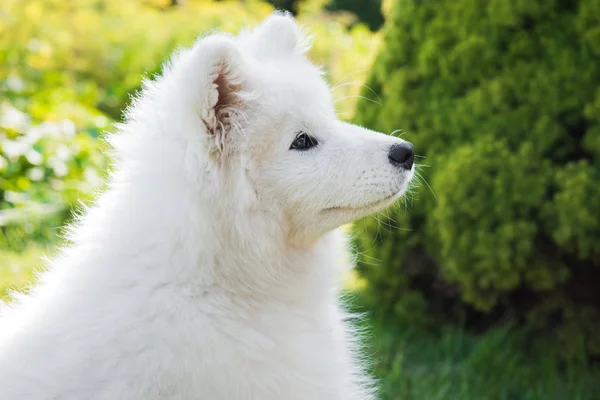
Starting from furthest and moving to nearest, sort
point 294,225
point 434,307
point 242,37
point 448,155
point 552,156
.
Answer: point 434,307
point 448,155
point 552,156
point 242,37
point 294,225

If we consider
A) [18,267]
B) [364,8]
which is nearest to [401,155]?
[18,267]

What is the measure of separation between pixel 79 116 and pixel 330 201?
588 cm

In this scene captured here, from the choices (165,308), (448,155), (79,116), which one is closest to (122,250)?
(165,308)

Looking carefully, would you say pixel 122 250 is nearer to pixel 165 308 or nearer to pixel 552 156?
pixel 165 308

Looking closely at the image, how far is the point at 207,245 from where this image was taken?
2.54 metres

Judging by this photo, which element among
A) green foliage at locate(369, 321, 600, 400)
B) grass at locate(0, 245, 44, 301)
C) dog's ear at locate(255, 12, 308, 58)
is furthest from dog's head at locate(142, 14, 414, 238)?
grass at locate(0, 245, 44, 301)

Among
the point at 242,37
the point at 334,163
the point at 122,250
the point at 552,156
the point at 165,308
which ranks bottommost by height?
the point at 165,308

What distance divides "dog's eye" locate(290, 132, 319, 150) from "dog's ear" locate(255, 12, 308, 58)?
0.40 metres

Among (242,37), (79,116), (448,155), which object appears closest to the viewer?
(242,37)

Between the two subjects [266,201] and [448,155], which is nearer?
[266,201]

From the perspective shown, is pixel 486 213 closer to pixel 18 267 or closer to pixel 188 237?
pixel 188 237

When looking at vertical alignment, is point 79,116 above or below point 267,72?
above

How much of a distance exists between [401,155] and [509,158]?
1.93 m

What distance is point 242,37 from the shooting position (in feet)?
9.89
